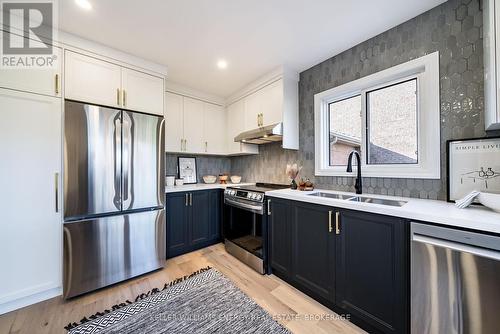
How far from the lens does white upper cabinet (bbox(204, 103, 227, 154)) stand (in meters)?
3.43

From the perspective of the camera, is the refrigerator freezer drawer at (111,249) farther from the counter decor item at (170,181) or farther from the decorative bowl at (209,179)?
the decorative bowl at (209,179)

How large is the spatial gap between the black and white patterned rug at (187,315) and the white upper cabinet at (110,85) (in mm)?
1975

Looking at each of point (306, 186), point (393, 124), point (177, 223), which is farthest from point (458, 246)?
point (177, 223)

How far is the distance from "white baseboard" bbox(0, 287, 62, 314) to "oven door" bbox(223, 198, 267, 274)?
1817 millimetres

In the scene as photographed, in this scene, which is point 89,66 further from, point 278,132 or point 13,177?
point 278,132

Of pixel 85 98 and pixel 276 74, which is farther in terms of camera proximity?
pixel 276 74

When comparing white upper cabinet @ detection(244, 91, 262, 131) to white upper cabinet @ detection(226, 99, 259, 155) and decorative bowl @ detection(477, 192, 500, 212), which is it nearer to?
white upper cabinet @ detection(226, 99, 259, 155)

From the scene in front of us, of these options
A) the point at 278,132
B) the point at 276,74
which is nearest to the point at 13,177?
the point at 278,132

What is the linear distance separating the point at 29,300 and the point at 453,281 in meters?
3.20

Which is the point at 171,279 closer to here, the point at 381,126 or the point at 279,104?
the point at 279,104

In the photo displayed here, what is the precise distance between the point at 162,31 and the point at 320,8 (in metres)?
1.43

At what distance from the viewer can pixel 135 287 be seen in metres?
2.03

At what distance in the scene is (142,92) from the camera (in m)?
2.27

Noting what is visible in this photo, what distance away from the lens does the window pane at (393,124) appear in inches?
72.9
